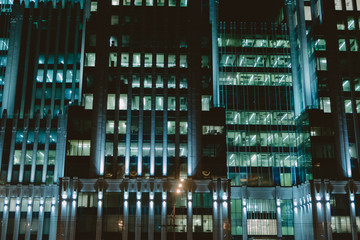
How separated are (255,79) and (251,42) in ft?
28.3

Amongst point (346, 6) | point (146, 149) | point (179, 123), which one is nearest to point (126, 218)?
point (146, 149)

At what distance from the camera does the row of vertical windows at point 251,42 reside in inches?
3888

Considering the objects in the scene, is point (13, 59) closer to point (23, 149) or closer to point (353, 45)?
point (23, 149)

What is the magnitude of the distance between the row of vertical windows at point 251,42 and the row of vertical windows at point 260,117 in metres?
15.4

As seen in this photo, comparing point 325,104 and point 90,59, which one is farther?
point 90,59

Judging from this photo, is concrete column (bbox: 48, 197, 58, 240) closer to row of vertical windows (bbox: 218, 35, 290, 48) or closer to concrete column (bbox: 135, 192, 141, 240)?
concrete column (bbox: 135, 192, 141, 240)

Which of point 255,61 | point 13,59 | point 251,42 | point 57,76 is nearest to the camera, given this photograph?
point 255,61

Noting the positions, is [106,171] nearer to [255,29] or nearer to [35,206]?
[35,206]

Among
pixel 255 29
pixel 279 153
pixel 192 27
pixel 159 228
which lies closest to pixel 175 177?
pixel 159 228

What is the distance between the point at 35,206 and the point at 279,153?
49.8m

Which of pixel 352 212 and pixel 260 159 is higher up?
pixel 260 159

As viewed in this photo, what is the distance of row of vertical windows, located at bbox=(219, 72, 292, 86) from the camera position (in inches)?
3812

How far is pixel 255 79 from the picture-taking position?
97.2 metres

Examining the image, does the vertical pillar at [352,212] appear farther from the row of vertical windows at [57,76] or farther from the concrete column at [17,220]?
the concrete column at [17,220]
